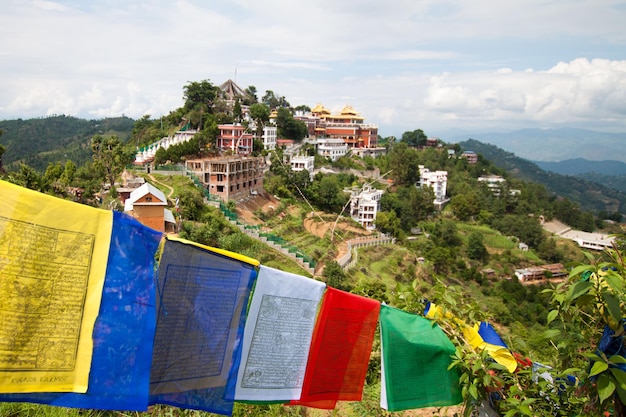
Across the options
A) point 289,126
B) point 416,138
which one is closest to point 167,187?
point 289,126

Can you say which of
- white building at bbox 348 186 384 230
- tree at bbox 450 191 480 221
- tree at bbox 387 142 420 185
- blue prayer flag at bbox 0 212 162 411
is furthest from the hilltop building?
blue prayer flag at bbox 0 212 162 411

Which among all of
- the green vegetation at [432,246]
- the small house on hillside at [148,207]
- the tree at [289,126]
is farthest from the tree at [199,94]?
the small house on hillside at [148,207]

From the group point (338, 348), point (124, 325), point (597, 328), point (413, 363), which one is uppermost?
point (124, 325)

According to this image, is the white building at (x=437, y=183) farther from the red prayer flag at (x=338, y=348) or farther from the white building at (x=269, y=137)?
the red prayer flag at (x=338, y=348)

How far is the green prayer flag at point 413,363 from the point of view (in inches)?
120

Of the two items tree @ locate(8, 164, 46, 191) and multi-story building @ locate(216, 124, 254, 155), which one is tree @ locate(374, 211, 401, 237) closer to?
multi-story building @ locate(216, 124, 254, 155)

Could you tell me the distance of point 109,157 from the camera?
975 inches

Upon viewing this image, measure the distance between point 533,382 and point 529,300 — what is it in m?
28.2

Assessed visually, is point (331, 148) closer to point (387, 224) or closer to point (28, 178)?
point (387, 224)

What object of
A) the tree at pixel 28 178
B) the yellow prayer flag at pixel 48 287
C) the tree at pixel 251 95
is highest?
the tree at pixel 251 95

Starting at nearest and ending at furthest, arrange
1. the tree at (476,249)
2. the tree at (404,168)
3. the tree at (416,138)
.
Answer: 1. the tree at (476,249)
2. the tree at (404,168)
3. the tree at (416,138)

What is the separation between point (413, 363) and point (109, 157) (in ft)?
83.1

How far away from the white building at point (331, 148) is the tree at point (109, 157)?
2249 centimetres

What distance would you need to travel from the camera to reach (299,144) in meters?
42.8
